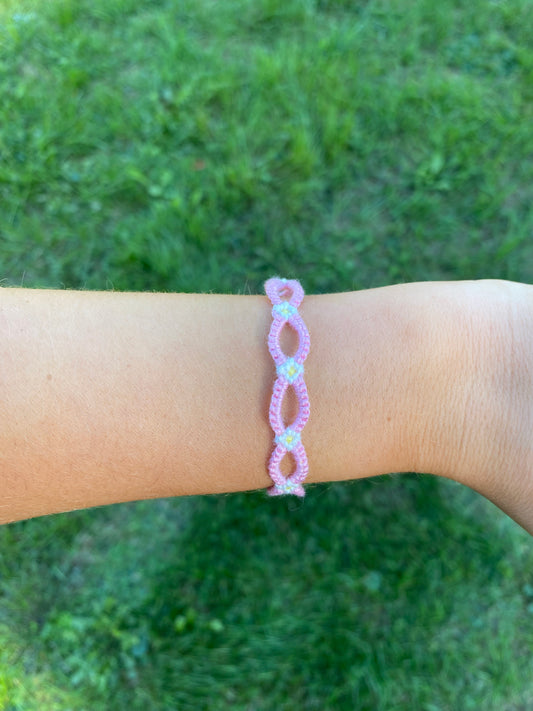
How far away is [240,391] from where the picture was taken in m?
1.60

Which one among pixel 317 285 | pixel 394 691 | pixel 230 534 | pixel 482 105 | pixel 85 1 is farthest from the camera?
pixel 85 1

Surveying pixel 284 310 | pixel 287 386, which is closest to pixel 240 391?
pixel 287 386

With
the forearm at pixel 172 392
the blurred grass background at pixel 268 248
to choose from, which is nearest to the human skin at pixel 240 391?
the forearm at pixel 172 392

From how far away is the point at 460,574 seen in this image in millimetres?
2486

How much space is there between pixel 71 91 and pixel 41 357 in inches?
85.7

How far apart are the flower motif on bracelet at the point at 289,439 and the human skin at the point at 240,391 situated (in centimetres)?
6

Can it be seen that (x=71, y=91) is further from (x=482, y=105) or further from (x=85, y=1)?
(x=482, y=105)

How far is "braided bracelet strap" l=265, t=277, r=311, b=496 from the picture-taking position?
153 cm

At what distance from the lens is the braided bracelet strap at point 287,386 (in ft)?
5.03

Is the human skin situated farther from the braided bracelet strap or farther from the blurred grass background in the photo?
the blurred grass background

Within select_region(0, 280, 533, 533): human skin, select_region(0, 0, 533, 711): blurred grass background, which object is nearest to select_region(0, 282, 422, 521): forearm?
select_region(0, 280, 533, 533): human skin

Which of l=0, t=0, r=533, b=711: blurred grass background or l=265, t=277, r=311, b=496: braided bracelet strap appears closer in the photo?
l=265, t=277, r=311, b=496: braided bracelet strap

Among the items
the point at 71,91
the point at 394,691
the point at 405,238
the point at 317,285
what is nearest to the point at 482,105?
the point at 405,238

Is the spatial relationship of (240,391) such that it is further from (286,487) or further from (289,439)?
(286,487)
